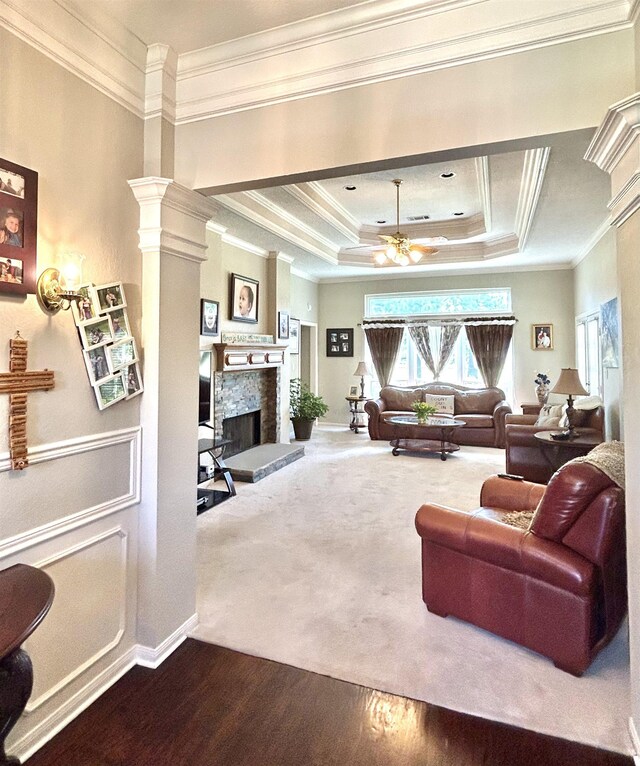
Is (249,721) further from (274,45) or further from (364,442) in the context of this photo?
(364,442)

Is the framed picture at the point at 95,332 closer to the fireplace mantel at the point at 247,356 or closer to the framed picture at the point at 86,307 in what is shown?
the framed picture at the point at 86,307

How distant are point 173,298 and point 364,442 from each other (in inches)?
233

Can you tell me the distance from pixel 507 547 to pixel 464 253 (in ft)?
20.4

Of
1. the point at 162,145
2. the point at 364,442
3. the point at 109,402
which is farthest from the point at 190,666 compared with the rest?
the point at 364,442

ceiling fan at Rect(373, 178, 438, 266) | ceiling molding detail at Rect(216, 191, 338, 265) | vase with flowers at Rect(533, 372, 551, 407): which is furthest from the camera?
vase with flowers at Rect(533, 372, 551, 407)

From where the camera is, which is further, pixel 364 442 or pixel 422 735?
pixel 364 442

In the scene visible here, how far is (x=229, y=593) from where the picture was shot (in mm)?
2852

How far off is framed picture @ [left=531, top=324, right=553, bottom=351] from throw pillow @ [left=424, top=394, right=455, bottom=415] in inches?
71.0

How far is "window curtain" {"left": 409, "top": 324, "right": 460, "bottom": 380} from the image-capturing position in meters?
8.52

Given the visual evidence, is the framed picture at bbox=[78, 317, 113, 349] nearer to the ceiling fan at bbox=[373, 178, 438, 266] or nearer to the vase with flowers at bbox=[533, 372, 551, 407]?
the ceiling fan at bbox=[373, 178, 438, 266]

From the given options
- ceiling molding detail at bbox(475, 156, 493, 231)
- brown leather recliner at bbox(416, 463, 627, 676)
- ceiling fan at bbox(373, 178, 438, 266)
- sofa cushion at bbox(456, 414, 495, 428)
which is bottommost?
brown leather recliner at bbox(416, 463, 627, 676)

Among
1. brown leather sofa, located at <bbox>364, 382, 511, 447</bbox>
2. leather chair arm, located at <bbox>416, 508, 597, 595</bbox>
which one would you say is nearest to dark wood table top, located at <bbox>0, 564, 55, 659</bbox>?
leather chair arm, located at <bbox>416, 508, 597, 595</bbox>

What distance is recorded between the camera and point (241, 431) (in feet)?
21.6

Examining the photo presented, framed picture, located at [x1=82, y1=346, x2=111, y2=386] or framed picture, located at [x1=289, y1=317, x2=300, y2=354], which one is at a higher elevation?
framed picture, located at [x1=289, y1=317, x2=300, y2=354]
